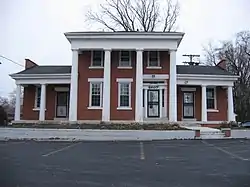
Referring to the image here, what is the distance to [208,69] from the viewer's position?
1436 inches

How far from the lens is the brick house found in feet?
97.1

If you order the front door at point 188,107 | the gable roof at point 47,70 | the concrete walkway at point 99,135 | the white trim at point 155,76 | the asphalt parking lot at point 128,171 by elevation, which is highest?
the gable roof at point 47,70

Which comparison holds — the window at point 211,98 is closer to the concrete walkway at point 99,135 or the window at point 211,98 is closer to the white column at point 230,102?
the white column at point 230,102

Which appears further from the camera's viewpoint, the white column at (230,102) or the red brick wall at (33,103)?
the red brick wall at (33,103)

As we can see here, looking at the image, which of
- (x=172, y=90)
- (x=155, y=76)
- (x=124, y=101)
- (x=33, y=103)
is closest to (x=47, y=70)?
(x=33, y=103)

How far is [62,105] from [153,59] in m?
9.22

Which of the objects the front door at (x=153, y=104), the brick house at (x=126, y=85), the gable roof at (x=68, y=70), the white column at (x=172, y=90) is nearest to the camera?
the white column at (x=172, y=90)

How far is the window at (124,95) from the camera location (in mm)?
30812

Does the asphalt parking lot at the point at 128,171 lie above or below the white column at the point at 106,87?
below

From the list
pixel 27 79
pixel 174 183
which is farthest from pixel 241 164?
pixel 27 79

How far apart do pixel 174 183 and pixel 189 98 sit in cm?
2526

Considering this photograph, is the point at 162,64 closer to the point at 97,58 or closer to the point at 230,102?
the point at 97,58

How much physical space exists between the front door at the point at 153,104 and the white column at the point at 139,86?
6.59ft

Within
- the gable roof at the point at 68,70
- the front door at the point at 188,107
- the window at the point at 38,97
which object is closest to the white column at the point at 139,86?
the gable roof at the point at 68,70
